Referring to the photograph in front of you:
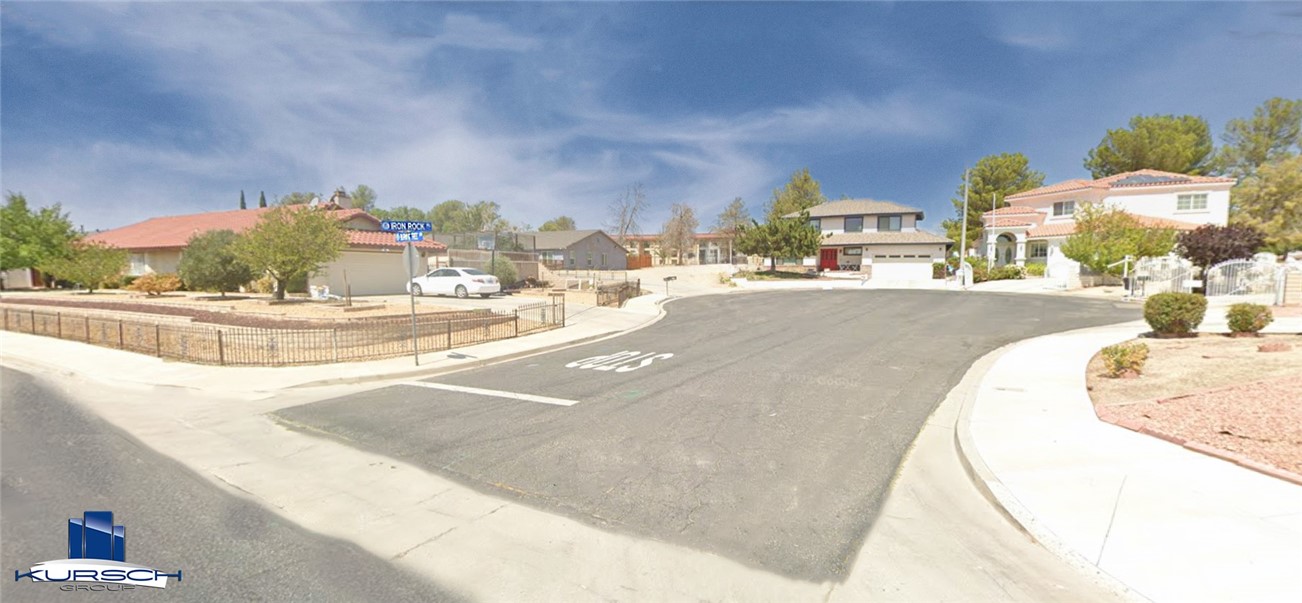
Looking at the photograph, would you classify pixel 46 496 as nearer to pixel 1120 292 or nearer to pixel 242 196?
pixel 1120 292

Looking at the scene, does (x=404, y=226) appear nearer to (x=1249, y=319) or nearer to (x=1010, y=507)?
(x=1010, y=507)

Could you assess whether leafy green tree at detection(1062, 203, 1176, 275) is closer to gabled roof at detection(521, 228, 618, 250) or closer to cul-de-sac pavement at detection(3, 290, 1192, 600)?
cul-de-sac pavement at detection(3, 290, 1192, 600)

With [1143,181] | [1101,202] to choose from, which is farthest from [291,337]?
[1143,181]

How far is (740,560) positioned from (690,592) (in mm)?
519

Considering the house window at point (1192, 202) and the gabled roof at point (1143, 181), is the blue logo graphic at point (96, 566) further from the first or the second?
the house window at point (1192, 202)

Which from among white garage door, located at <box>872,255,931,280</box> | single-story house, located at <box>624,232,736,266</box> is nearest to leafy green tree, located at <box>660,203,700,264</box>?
single-story house, located at <box>624,232,736,266</box>

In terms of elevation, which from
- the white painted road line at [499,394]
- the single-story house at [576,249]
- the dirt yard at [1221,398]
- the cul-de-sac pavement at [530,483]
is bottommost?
the cul-de-sac pavement at [530,483]

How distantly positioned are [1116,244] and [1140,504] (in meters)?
33.9

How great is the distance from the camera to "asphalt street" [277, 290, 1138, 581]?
4043 mm

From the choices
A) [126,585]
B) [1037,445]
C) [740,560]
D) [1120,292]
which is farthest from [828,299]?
[126,585]

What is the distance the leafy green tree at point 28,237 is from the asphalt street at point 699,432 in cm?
3940

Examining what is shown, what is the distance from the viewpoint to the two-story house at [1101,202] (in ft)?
121

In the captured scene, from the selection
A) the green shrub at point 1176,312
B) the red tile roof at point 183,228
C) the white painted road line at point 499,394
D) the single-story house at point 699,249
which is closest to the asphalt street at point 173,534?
the white painted road line at point 499,394

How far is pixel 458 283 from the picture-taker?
23250 millimetres
